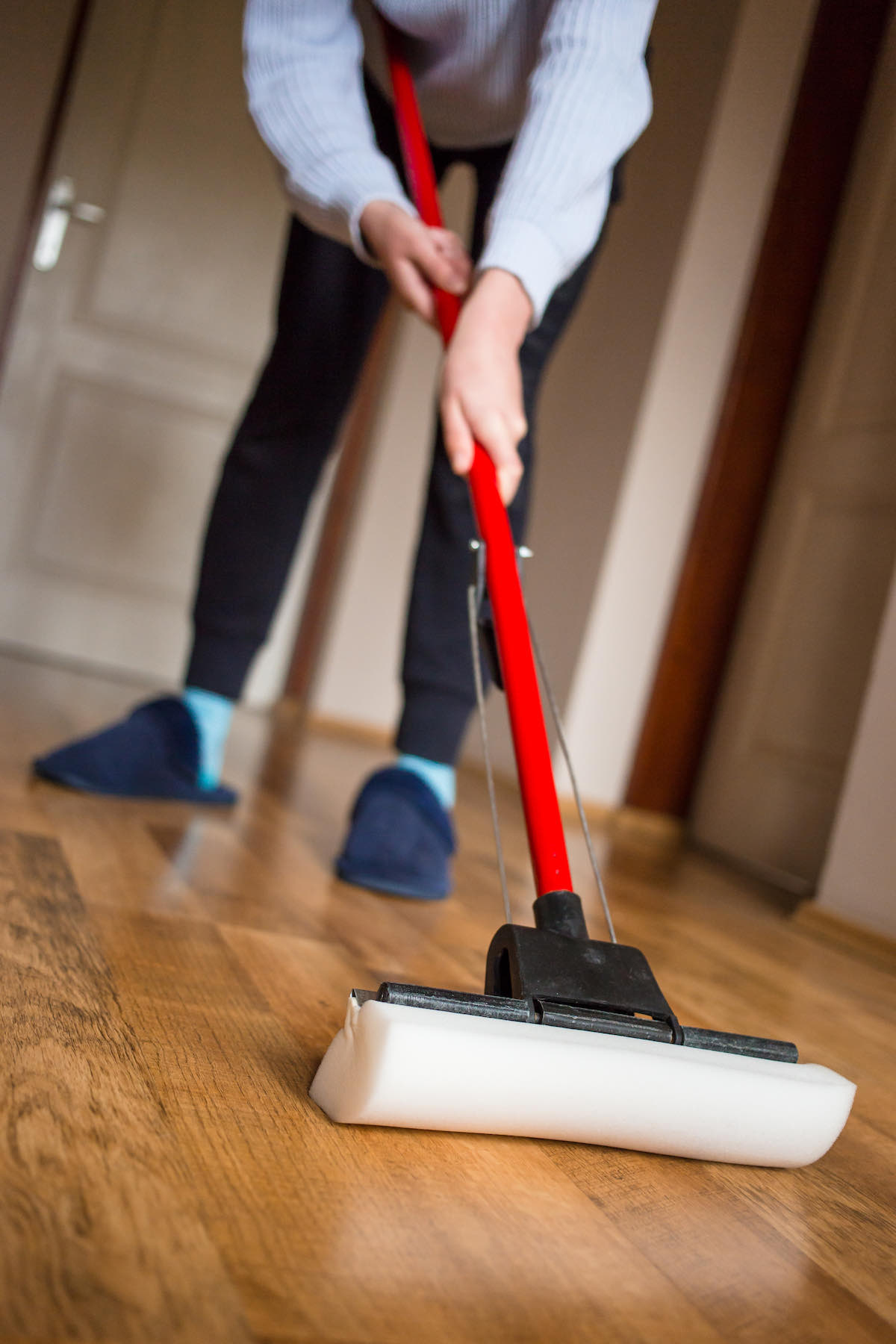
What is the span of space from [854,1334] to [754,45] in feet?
7.60

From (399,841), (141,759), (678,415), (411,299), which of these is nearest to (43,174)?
(678,415)

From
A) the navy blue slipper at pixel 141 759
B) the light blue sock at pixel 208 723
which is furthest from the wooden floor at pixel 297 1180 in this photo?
the light blue sock at pixel 208 723

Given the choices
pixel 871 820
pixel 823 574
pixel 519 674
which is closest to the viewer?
pixel 519 674

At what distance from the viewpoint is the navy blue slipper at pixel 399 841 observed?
1084 mm

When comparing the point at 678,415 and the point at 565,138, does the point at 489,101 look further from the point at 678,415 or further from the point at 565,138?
the point at 678,415

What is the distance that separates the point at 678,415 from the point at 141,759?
4.77 ft

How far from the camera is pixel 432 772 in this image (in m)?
1.21

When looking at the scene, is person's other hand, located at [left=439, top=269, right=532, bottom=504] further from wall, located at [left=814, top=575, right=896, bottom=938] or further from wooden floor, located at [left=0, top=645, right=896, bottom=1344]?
wall, located at [left=814, top=575, right=896, bottom=938]

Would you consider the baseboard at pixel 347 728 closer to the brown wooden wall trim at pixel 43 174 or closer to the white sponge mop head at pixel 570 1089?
the brown wooden wall trim at pixel 43 174

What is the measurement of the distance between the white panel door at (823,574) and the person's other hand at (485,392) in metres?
1.25

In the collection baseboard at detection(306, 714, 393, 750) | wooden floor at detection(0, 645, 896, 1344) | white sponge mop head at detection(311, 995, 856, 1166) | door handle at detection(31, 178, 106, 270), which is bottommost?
baseboard at detection(306, 714, 393, 750)

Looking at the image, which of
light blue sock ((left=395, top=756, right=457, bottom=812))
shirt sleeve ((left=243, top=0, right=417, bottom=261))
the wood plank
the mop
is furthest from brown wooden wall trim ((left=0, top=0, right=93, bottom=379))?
the mop

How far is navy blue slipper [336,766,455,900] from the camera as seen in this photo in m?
1.08

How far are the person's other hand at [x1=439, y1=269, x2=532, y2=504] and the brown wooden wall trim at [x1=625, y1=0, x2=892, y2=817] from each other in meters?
1.50
